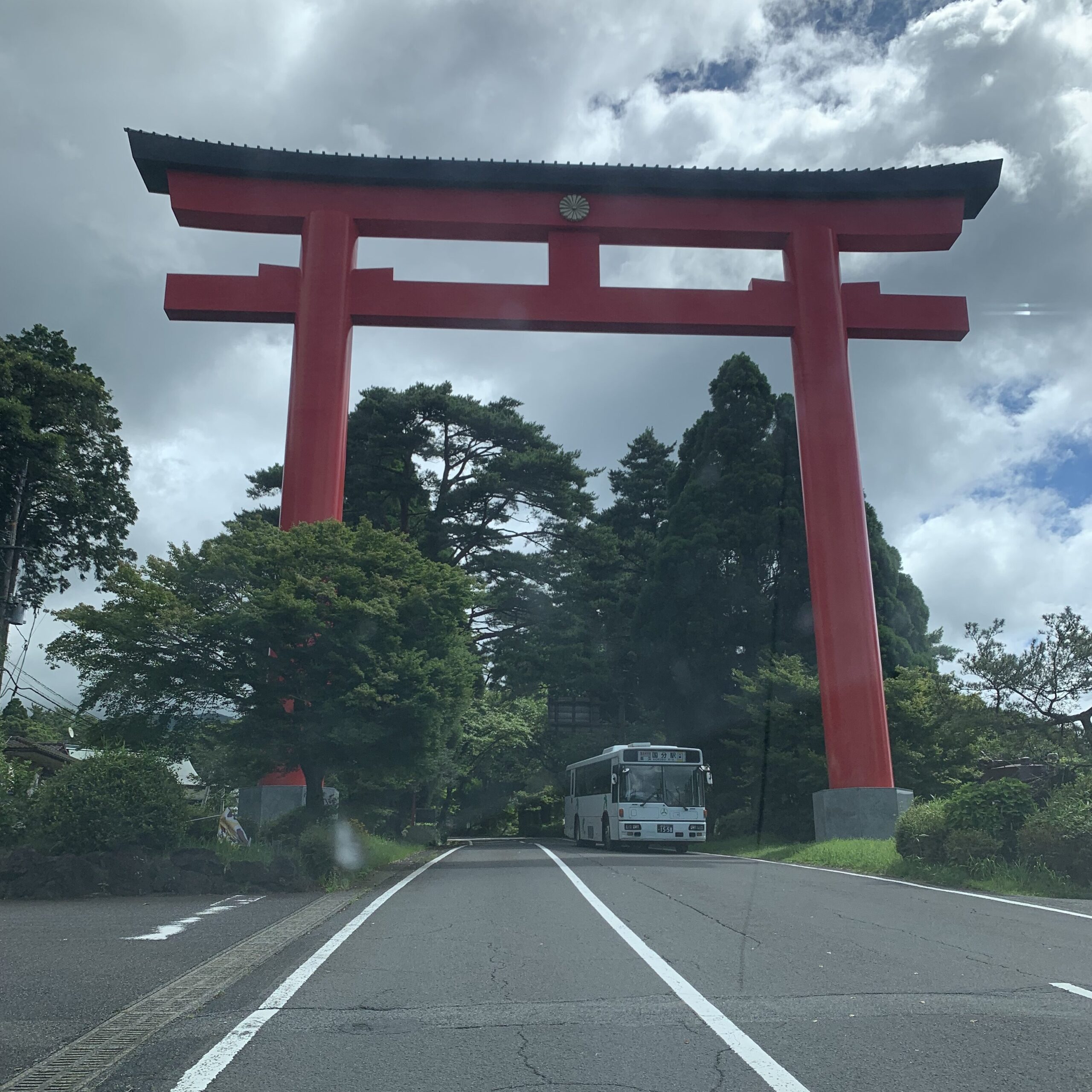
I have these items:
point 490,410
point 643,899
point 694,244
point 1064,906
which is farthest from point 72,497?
point 1064,906


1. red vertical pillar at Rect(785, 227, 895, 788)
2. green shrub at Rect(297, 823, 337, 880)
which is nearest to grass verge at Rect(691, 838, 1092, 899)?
red vertical pillar at Rect(785, 227, 895, 788)

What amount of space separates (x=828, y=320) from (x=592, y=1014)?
2028cm

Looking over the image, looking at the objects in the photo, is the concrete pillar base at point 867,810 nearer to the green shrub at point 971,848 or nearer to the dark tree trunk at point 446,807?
the green shrub at point 971,848

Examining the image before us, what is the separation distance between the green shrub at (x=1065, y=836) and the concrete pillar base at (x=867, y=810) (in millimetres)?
5877

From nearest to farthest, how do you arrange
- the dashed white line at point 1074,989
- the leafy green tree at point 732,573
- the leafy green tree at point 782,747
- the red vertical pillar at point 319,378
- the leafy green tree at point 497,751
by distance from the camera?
the dashed white line at point 1074,989 → the red vertical pillar at point 319,378 → the leafy green tree at point 782,747 → the leafy green tree at point 732,573 → the leafy green tree at point 497,751

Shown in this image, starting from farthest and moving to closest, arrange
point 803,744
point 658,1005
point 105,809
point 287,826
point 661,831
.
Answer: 1. point 803,744
2. point 661,831
3. point 287,826
4. point 105,809
5. point 658,1005

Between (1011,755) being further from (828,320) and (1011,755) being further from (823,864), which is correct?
(828,320)

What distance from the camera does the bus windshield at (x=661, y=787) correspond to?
26.1 metres

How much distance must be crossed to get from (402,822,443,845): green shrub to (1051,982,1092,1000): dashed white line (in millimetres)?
25478

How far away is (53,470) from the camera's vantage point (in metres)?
30.3

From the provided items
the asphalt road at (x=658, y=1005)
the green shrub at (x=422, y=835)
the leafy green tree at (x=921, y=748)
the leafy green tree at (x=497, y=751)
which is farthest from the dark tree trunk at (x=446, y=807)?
the asphalt road at (x=658, y=1005)

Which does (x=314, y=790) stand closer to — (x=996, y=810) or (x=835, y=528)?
(x=996, y=810)

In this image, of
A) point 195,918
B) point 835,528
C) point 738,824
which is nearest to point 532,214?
point 835,528

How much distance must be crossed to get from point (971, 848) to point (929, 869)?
939mm
